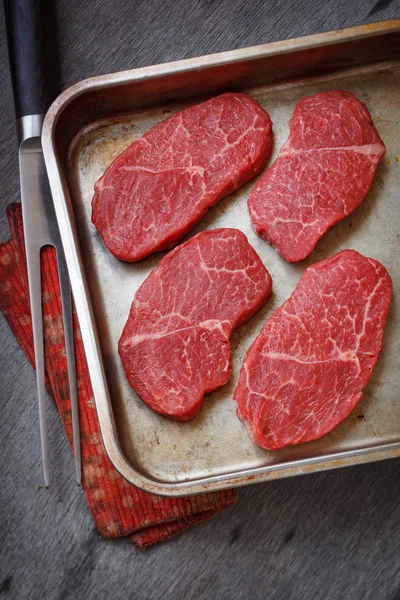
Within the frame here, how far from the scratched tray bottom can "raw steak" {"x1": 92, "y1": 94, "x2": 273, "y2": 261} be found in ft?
0.32

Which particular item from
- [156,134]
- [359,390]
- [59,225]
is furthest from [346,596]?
[156,134]

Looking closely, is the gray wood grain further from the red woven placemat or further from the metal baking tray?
the metal baking tray

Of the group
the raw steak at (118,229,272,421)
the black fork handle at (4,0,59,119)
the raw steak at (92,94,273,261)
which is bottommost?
the raw steak at (118,229,272,421)

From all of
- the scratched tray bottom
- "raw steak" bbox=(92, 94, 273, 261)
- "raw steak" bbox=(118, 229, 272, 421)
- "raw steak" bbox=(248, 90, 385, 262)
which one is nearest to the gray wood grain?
the scratched tray bottom

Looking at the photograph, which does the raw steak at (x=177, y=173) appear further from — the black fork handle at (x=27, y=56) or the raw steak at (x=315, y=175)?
the black fork handle at (x=27, y=56)

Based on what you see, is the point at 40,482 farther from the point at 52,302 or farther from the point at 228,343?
the point at 228,343

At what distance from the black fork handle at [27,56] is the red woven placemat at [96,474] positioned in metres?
0.64

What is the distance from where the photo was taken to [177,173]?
8.54 ft

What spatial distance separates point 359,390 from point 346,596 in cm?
94

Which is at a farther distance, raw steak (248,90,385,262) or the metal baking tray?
raw steak (248,90,385,262)

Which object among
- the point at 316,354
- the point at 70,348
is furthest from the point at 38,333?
the point at 316,354

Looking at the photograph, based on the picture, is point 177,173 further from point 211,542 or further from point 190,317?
point 211,542

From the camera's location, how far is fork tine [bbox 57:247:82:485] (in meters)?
2.49

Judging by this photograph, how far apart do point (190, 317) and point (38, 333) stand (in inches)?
26.2
